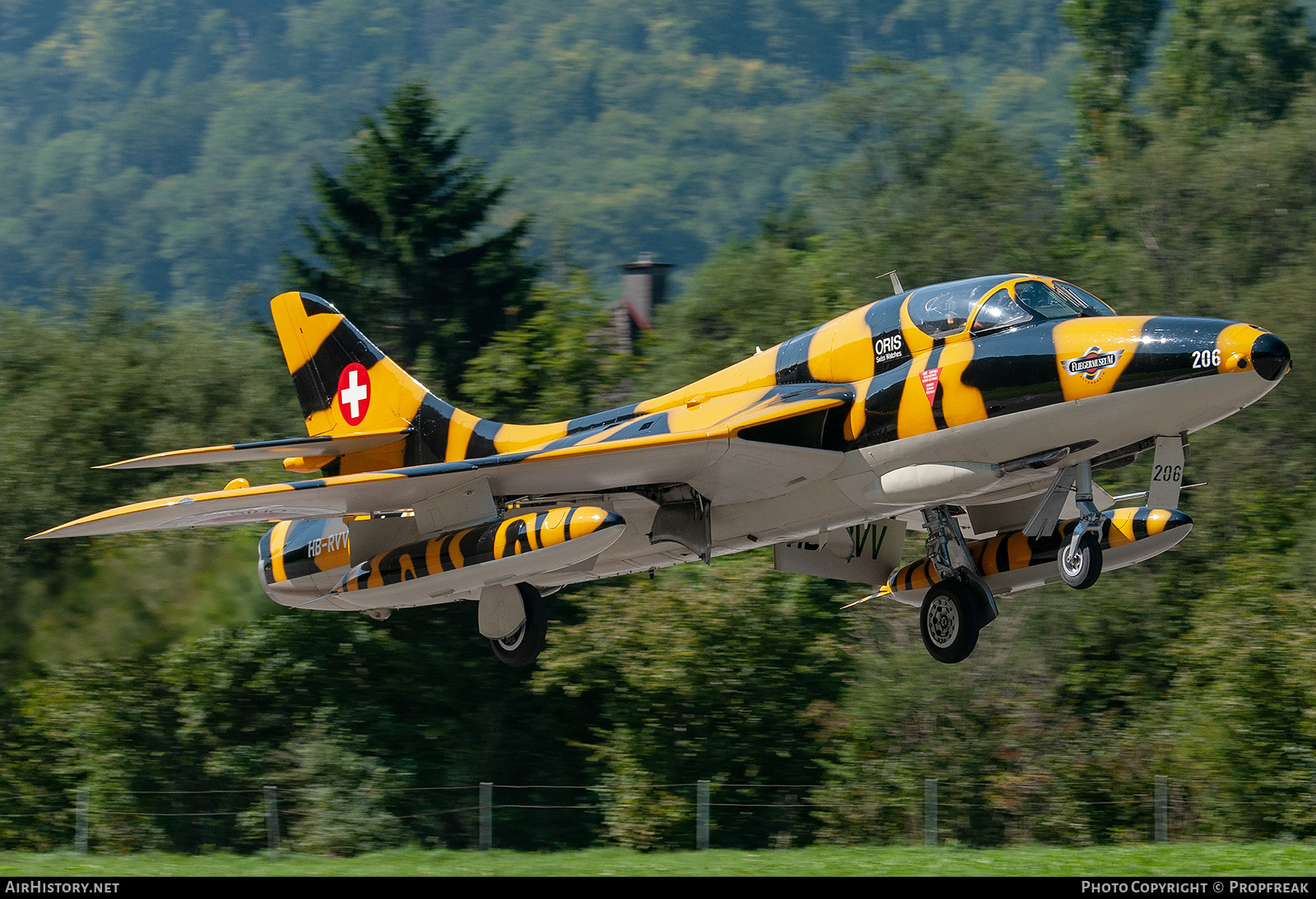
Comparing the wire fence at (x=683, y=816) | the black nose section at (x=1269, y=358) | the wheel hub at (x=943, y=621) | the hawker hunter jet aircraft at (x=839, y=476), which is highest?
the black nose section at (x=1269, y=358)

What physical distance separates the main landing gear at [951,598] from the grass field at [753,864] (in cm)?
242

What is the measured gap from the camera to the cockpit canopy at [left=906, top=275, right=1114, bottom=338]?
1502cm

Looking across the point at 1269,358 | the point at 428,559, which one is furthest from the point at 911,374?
the point at 428,559

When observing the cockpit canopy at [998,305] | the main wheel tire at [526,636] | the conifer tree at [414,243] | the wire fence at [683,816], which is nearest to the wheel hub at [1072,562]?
the cockpit canopy at [998,305]

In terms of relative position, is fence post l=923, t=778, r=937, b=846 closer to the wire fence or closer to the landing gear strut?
the wire fence

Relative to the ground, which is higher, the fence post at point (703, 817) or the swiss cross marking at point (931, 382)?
the swiss cross marking at point (931, 382)

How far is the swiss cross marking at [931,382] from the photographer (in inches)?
602

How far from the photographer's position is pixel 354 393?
21.3 m

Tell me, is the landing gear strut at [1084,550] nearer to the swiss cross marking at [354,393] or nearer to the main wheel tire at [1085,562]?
the main wheel tire at [1085,562]

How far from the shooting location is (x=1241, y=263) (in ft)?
133

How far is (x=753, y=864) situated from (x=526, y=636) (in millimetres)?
4100

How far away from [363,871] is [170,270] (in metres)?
173

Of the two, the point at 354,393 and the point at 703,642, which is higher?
the point at 354,393

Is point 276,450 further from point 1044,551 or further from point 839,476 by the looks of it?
point 1044,551
